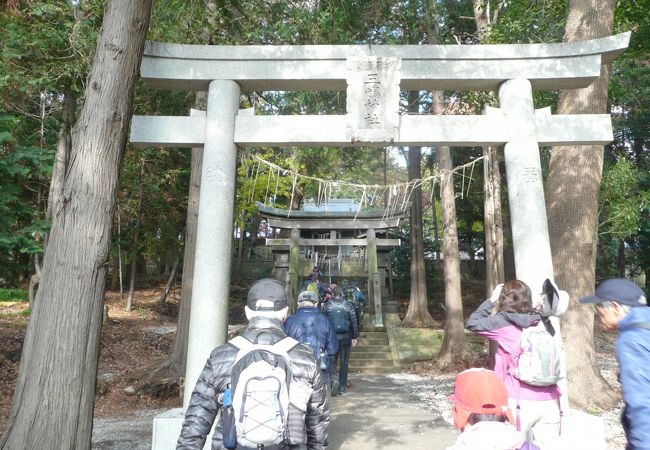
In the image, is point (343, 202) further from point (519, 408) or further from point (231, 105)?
point (519, 408)

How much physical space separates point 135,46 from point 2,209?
380cm

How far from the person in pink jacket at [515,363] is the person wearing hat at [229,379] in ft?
4.47

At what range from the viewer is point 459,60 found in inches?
220

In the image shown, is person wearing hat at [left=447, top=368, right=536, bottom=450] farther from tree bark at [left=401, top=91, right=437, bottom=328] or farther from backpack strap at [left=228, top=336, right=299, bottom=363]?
tree bark at [left=401, top=91, right=437, bottom=328]

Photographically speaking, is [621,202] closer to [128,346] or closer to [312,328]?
[312,328]

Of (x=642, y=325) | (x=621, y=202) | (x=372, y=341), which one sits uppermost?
(x=621, y=202)

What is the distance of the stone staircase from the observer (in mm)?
12289

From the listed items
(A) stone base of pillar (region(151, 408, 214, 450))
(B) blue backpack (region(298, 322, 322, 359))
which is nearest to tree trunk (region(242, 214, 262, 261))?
(B) blue backpack (region(298, 322, 322, 359))

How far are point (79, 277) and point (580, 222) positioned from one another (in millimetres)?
6447

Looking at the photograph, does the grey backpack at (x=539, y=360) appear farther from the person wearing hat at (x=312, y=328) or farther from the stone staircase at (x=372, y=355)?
the stone staircase at (x=372, y=355)

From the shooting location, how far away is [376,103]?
5.57 metres

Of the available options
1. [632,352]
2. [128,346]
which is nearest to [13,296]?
[128,346]

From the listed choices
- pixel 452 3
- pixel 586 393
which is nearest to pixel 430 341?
pixel 586 393

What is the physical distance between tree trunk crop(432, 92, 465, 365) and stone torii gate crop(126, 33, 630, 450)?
6.59m
